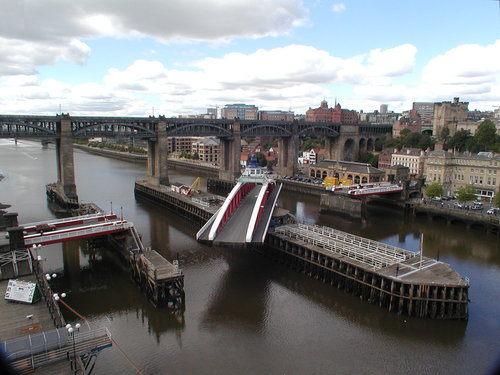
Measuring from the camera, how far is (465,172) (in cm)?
4488

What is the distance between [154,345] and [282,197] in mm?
35790

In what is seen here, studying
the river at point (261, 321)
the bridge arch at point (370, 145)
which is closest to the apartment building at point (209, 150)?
the bridge arch at point (370, 145)

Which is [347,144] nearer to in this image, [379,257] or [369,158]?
[369,158]

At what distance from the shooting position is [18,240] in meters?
19.2

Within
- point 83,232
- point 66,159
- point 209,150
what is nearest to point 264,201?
point 83,232

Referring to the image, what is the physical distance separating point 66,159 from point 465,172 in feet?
144

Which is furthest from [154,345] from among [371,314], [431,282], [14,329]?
[431,282]

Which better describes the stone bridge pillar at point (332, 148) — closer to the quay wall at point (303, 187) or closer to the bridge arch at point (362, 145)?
the bridge arch at point (362, 145)

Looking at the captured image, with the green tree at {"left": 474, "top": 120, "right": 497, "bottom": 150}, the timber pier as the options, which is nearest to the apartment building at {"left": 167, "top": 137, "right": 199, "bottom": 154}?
the green tree at {"left": 474, "top": 120, "right": 497, "bottom": 150}

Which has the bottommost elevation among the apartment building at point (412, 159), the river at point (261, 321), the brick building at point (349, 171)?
the river at point (261, 321)

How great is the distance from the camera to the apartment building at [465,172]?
42781 millimetres

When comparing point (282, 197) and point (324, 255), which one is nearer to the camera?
point (324, 255)

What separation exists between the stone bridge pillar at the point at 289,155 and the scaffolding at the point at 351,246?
3567 cm

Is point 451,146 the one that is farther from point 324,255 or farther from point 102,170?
→ point 102,170
